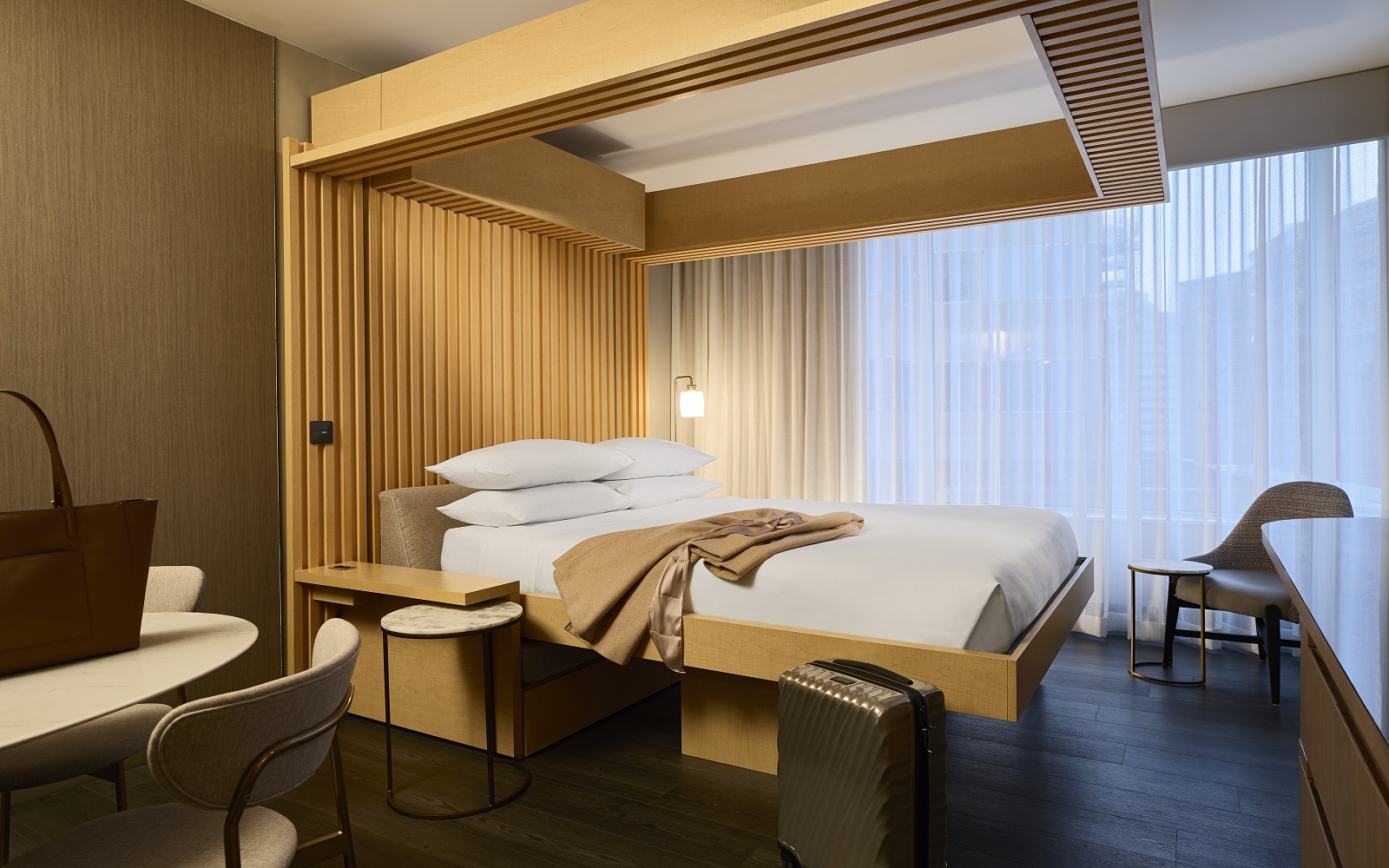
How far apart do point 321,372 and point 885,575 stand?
2307 millimetres

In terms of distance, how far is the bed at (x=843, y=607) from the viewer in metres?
2.23

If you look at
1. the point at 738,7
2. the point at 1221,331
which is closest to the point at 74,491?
the point at 738,7

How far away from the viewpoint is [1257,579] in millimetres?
3623

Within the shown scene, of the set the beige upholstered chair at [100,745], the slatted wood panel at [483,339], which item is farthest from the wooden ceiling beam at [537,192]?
the beige upholstered chair at [100,745]

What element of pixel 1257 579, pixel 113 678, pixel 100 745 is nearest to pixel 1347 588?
pixel 113 678

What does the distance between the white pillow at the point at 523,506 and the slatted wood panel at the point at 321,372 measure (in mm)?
419

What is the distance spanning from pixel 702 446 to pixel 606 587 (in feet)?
10.1

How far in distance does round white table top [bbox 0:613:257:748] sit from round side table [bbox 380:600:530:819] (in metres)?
0.86

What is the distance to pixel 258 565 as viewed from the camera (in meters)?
3.16

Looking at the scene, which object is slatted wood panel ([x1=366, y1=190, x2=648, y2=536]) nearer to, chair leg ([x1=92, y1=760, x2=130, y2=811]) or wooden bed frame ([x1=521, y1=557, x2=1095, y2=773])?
wooden bed frame ([x1=521, y1=557, x2=1095, y2=773])

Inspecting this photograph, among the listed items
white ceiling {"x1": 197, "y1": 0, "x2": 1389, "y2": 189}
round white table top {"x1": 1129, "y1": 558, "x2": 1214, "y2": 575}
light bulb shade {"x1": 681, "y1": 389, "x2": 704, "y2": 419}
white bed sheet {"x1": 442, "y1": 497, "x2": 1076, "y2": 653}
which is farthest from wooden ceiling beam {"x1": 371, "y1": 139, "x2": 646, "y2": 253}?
round white table top {"x1": 1129, "y1": 558, "x2": 1214, "y2": 575}

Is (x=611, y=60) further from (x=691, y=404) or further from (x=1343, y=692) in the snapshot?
(x=691, y=404)

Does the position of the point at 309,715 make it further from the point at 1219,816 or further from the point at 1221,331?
the point at 1221,331

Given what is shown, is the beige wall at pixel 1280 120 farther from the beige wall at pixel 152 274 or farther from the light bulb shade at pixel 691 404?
the beige wall at pixel 152 274
